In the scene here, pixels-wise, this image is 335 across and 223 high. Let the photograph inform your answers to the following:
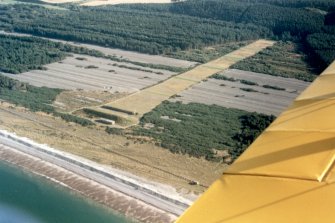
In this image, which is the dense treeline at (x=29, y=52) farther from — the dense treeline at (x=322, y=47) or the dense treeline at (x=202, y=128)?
the dense treeline at (x=322, y=47)

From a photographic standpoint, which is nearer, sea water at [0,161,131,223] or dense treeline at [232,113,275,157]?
sea water at [0,161,131,223]

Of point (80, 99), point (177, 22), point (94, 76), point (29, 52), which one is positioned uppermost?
point (177, 22)

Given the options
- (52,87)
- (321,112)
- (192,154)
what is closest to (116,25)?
(52,87)

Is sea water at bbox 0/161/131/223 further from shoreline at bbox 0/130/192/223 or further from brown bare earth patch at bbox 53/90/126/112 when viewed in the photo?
brown bare earth patch at bbox 53/90/126/112

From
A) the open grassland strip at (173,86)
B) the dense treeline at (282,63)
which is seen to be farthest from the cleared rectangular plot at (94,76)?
the dense treeline at (282,63)

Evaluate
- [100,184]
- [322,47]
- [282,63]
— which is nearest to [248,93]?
[282,63]

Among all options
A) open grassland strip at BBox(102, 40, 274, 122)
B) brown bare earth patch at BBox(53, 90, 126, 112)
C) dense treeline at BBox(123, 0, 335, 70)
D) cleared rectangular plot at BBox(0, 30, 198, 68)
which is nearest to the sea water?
brown bare earth patch at BBox(53, 90, 126, 112)

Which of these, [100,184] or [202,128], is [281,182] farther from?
[202,128]
